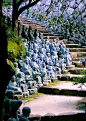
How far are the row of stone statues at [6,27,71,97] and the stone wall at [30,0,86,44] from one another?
1850mm

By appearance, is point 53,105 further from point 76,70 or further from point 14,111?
point 76,70

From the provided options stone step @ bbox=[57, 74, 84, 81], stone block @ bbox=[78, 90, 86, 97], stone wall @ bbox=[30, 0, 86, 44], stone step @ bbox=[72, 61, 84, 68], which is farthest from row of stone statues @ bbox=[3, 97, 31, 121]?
stone wall @ bbox=[30, 0, 86, 44]

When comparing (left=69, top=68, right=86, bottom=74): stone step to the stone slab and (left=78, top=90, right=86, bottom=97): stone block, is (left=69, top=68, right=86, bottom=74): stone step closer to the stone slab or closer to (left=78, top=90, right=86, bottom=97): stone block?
(left=78, top=90, right=86, bottom=97): stone block

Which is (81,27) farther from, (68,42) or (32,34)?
(32,34)

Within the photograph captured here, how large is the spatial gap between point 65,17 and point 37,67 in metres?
6.51

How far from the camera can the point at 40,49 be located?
852cm

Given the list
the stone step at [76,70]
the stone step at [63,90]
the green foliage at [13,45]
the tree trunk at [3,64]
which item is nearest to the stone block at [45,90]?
the stone step at [63,90]

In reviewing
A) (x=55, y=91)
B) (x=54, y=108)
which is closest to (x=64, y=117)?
(x=54, y=108)

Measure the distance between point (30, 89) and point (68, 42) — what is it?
5.39 meters

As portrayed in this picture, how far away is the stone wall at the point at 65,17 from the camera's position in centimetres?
1155

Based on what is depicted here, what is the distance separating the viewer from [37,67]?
22.0ft

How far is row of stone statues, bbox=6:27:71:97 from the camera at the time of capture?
5663mm

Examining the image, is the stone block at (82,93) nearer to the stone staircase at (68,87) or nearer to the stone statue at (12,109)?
the stone staircase at (68,87)

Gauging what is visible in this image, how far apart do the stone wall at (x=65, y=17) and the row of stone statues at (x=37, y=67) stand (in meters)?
1.85
